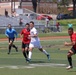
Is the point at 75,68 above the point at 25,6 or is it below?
above

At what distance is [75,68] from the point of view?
19.0 metres

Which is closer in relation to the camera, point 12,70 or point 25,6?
point 12,70

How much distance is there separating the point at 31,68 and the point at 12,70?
103 centimetres

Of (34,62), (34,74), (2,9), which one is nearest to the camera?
(34,74)

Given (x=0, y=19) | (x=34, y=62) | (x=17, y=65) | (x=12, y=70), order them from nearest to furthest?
Result: 1. (x=12, y=70)
2. (x=17, y=65)
3. (x=34, y=62)
4. (x=0, y=19)

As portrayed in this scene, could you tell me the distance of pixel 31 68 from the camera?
1911cm

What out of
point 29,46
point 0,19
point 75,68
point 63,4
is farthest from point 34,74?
point 63,4

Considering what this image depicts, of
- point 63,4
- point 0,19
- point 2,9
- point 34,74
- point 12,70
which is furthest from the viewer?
point 63,4

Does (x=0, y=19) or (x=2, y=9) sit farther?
(x=2, y=9)

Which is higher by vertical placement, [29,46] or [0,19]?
[29,46]

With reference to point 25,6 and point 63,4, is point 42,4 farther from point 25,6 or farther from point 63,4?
point 63,4

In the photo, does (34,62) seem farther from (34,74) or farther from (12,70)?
(34,74)

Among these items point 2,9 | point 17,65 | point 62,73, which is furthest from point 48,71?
point 2,9

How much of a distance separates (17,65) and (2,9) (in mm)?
91469
